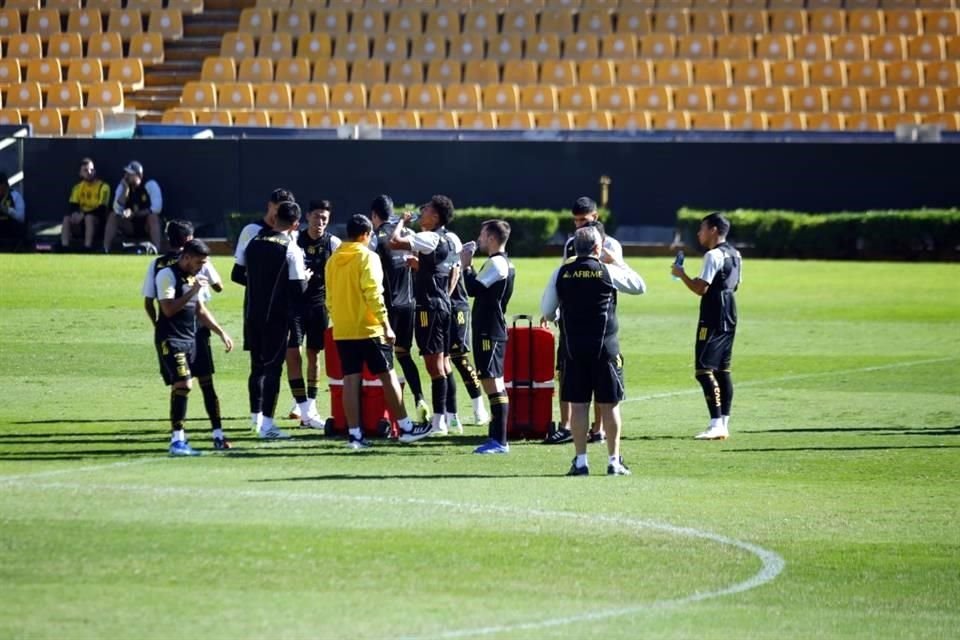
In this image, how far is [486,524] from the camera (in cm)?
1116

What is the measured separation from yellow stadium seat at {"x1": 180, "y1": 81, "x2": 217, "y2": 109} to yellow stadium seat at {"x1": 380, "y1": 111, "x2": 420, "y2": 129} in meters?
3.72

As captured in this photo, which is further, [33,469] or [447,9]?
[447,9]

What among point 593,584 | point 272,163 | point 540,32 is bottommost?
point 593,584

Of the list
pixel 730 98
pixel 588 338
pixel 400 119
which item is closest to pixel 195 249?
pixel 588 338

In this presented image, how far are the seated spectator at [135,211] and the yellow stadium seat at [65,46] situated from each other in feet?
28.3

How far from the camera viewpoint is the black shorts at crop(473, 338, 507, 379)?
14812 mm

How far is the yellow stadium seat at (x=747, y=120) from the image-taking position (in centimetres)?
3625

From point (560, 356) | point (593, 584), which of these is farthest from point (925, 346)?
point (593, 584)

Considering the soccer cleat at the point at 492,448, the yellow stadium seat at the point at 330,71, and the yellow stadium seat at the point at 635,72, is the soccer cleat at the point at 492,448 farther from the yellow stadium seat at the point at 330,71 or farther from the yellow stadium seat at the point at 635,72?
the yellow stadium seat at the point at 330,71

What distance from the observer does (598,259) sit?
43.3 ft

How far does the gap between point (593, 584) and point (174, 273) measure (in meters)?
5.26

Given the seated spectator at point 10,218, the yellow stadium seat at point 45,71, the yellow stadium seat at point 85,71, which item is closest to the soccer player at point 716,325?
the seated spectator at point 10,218

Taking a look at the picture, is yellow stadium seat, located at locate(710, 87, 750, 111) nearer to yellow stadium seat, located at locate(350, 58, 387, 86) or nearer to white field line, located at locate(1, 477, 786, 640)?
yellow stadium seat, located at locate(350, 58, 387, 86)

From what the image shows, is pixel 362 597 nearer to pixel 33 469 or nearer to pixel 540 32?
pixel 33 469
